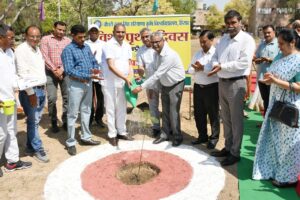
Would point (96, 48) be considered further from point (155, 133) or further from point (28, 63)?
point (155, 133)

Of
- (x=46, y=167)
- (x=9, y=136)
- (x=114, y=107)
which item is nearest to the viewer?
(x=9, y=136)

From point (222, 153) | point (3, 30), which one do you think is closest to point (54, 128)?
point (3, 30)

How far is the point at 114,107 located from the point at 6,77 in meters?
1.93

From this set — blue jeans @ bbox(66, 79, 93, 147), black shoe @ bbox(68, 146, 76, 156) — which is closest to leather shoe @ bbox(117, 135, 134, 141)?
blue jeans @ bbox(66, 79, 93, 147)

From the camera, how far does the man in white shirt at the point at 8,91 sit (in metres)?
4.12

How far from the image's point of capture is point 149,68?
580 centimetres

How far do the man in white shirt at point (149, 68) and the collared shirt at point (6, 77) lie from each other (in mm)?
2385

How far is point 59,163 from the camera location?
16.2ft

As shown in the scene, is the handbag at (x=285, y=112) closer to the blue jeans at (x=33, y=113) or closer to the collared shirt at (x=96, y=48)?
the blue jeans at (x=33, y=113)

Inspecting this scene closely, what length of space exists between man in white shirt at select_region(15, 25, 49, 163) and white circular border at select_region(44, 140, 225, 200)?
0.59m

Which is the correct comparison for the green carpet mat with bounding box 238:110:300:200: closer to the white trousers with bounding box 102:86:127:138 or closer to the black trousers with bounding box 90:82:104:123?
the white trousers with bounding box 102:86:127:138

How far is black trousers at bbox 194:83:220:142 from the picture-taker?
5141 mm

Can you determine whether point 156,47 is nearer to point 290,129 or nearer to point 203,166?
point 203,166

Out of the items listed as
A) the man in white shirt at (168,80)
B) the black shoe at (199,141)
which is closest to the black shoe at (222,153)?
the black shoe at (199,141)
